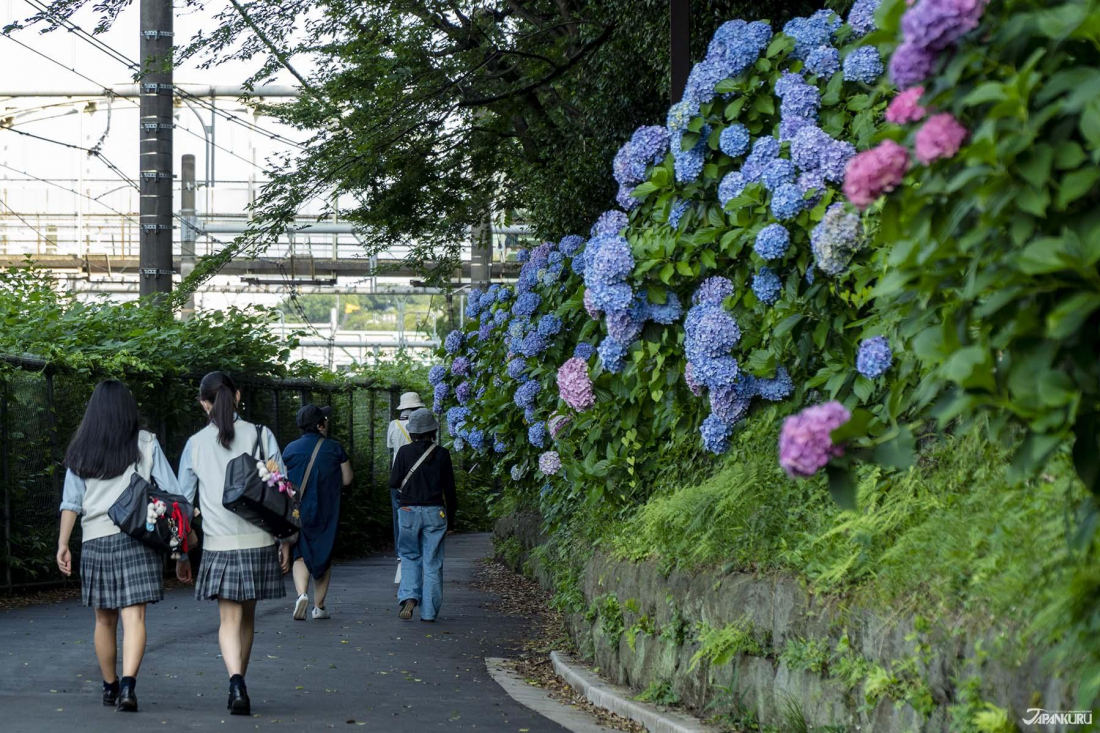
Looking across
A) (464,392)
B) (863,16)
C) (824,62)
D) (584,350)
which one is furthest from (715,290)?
(464,392)

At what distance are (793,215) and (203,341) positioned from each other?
10751 mm

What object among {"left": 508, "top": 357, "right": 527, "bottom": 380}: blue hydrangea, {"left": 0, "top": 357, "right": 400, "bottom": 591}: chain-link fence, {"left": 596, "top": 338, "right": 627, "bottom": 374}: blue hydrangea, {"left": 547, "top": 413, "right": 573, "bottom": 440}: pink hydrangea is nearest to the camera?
{"left": 596, "top": 338, "right": 627, "bottom": 374}: blue hydrangea

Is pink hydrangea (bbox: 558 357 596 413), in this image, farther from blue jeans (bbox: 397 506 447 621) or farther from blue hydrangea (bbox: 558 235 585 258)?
blue jeans (bbox: 397 506 447 621)

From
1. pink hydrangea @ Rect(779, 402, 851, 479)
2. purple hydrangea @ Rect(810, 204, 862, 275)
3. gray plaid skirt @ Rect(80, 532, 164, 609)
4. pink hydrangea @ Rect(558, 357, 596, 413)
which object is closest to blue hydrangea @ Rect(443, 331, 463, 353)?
pink hydrangea @ Rect(558, 357, 596, 413)

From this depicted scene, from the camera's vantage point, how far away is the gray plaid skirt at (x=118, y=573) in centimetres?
698

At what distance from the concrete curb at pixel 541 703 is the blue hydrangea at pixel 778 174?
303 centimetres

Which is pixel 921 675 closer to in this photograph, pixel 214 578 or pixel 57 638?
pixel 214 578

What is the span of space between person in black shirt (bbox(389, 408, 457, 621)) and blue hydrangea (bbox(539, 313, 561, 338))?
79.9 inches

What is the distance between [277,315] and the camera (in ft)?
54.6

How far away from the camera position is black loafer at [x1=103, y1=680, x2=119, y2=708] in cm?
707

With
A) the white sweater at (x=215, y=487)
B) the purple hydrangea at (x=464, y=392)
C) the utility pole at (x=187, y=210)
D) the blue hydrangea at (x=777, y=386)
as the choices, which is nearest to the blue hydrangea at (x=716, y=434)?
the blue hydrangea at (x=777, y=386)

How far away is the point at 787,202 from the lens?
20.7ft

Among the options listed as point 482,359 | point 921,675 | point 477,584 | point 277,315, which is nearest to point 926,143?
point 921,675

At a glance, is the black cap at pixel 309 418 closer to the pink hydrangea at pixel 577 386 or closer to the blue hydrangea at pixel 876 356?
the pink hydrangea at pixel 577 386
